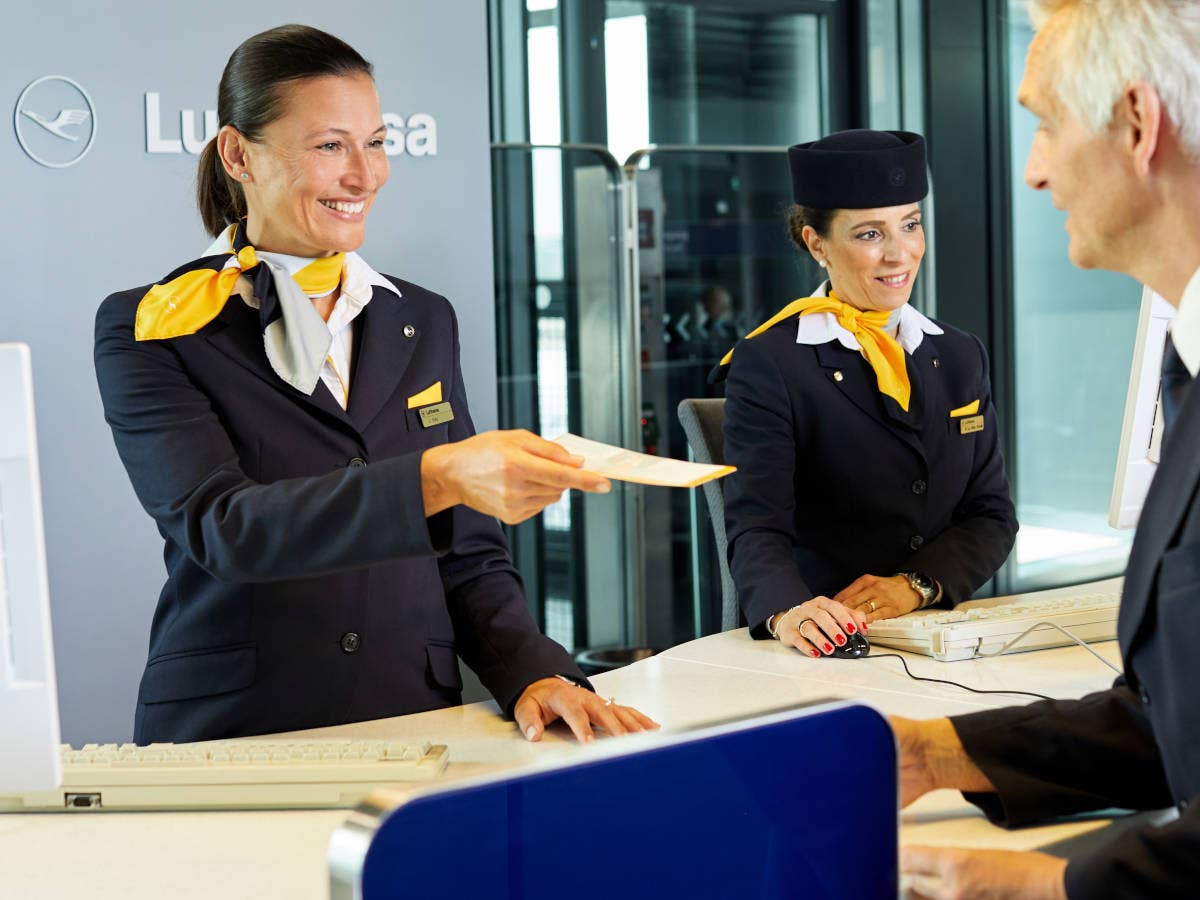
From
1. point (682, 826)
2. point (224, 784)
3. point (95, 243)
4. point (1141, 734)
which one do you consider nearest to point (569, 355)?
point (95, 243)

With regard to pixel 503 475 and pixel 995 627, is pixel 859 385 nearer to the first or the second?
pixel 995 627

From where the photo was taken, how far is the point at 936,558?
2.98m

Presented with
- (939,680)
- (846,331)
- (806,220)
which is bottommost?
(939,680)

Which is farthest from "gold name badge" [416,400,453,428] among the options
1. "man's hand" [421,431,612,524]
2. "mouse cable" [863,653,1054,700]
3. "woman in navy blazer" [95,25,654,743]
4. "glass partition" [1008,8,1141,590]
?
"glass partition" [1008,8,1141,590]

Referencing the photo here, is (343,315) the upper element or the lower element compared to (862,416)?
upper

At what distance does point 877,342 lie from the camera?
3.21 meters

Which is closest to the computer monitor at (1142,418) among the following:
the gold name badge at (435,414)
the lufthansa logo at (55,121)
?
the gold name badge at (435,414)

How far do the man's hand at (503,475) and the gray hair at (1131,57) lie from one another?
2.31 ft

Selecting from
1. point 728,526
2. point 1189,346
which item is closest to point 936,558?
point 728,526

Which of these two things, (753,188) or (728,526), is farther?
(753,188)

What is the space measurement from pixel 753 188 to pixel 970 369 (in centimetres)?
276

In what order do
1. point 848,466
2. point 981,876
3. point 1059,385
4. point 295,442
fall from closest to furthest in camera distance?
point 981,876
point 295,442
point 848,466
point 1059,385

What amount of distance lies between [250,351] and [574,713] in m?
Result: 0.80

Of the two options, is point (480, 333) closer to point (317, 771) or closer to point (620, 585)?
point (620, 585)
